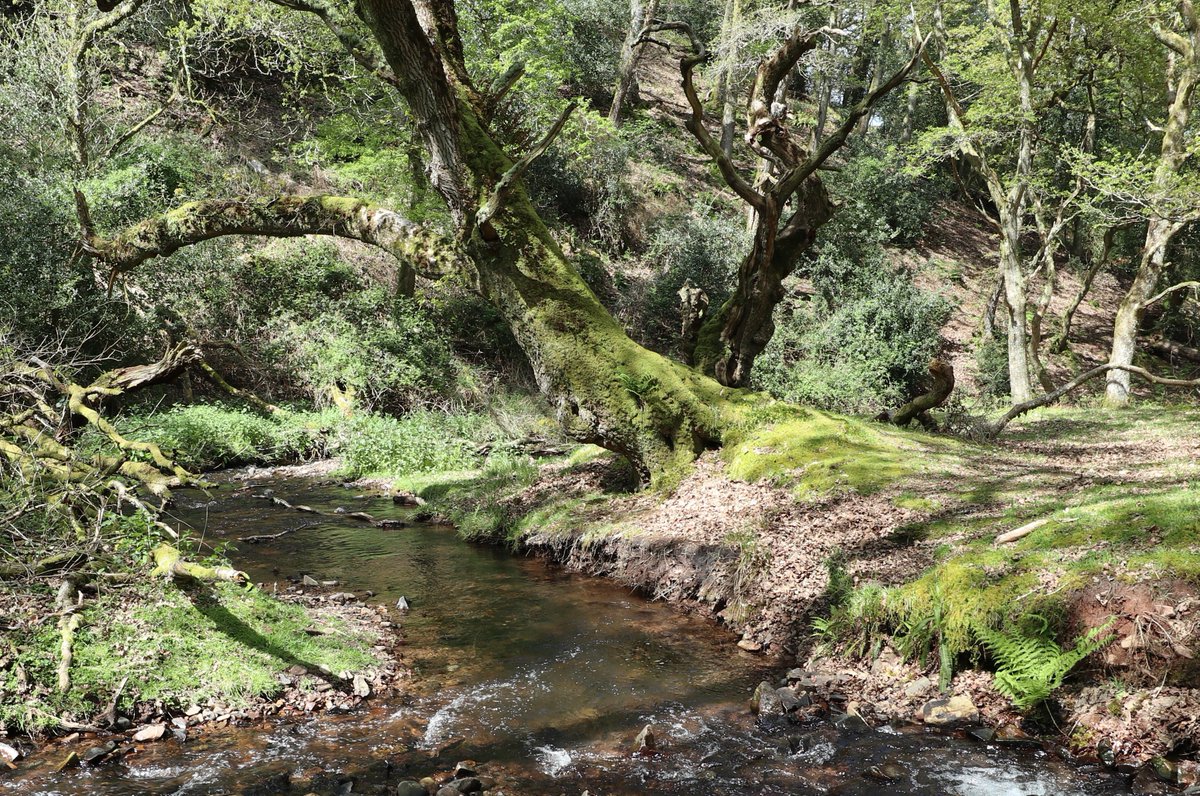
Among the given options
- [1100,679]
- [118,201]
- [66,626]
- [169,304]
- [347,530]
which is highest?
[118,201]

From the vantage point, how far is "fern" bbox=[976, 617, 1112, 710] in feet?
15.5

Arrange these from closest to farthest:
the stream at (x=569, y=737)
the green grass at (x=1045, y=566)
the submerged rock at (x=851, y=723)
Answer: the stream at (x=569, y=737) → the submerged rock at (x=851, y=723) → the green grass at (x=1045, y=566)

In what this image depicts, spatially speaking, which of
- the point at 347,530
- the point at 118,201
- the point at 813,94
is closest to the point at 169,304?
the point at 118,201

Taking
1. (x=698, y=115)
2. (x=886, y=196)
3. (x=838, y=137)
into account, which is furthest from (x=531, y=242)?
(x=886, y=196)

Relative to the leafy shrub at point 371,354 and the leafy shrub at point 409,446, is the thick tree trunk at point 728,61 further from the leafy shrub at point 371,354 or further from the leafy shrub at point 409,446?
the leafy shrub at point 409,446

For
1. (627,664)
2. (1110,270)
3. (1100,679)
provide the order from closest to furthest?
1. (1100,679)
2. (627,664)
3. (1110,270)

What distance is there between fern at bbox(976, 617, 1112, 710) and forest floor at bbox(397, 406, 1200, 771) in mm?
46

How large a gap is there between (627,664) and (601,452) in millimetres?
6162

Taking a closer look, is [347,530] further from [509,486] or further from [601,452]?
[601,452]

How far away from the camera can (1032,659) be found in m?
4.88

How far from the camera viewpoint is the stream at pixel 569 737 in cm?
431

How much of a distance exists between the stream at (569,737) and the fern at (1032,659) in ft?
1.37

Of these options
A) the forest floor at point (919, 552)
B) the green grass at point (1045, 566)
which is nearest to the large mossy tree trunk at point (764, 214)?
the forest floor at point (919, 552)

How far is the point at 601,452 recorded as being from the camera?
40.1 ft
